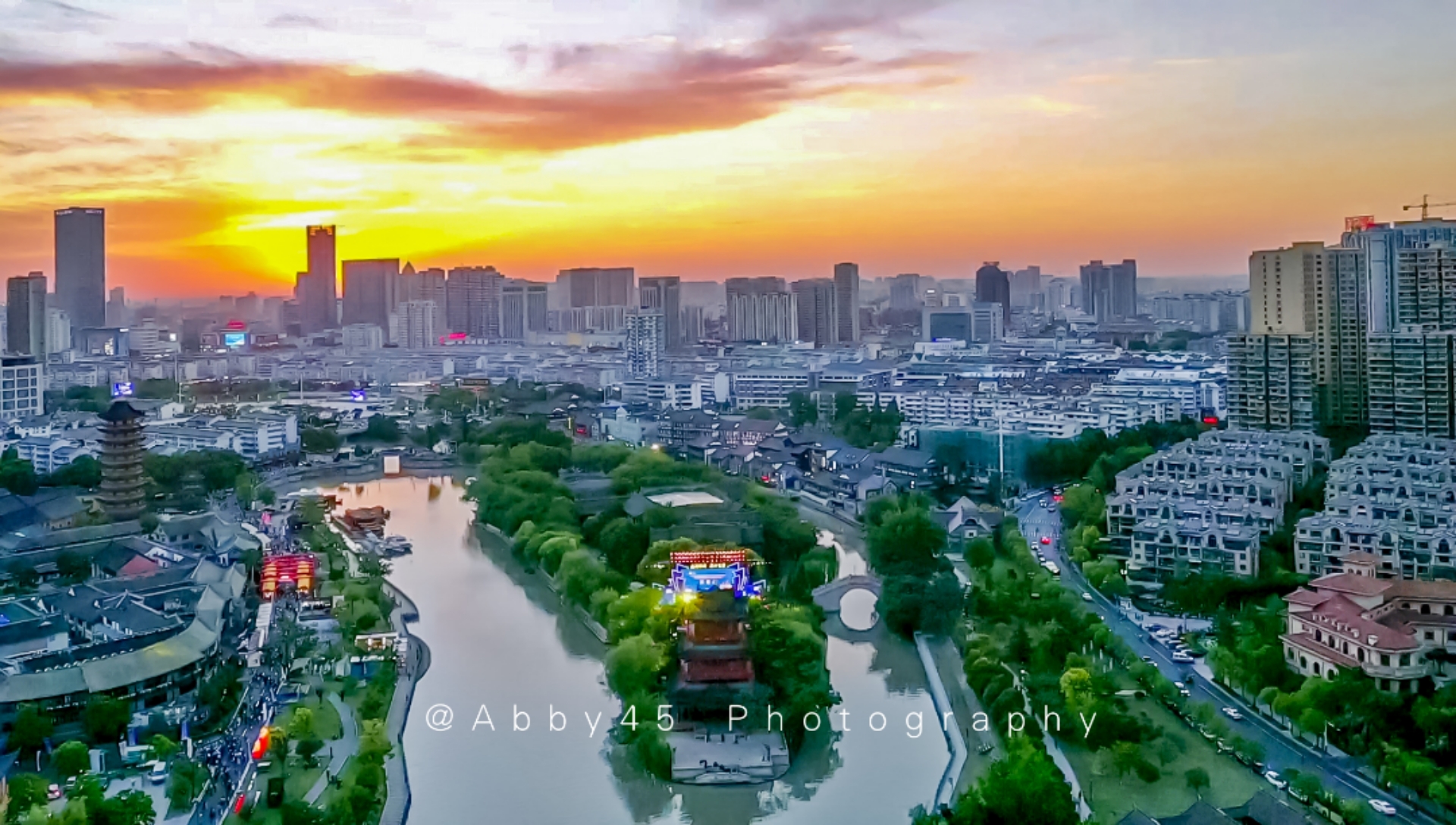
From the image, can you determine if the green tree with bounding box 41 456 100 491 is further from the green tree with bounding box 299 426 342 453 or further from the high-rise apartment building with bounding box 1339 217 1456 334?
the high-rise apartment building with bounding box 1339 217 1456 334

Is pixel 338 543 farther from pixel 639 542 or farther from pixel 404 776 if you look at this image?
pixel 404 776

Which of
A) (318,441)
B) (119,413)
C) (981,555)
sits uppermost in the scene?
(119,413)

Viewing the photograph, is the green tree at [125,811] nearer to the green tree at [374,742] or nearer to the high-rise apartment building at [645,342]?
the green tree at [374,742]

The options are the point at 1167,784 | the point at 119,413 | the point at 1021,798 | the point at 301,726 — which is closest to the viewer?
the point at 1021,798

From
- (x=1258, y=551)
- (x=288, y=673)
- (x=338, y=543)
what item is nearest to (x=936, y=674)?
(x=1258, y=551)

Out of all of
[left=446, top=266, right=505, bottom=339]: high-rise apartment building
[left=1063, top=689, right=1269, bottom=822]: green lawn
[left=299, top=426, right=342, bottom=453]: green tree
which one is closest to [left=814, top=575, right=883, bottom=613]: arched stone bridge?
[left=1063, top=689, right=1269, bottom=822]: green lawn

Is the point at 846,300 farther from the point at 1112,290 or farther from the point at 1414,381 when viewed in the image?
the point at 1414,381

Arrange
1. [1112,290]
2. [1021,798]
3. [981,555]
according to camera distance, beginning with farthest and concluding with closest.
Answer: [1112,290]
[981,555]
[1021,798]

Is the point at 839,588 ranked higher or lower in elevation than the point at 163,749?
higher

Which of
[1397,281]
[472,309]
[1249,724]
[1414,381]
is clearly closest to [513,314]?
[472,309]
